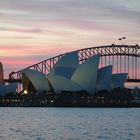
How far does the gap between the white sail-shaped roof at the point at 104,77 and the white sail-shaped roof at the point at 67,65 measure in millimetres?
4777

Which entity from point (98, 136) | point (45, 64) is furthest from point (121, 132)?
point (45, 64)

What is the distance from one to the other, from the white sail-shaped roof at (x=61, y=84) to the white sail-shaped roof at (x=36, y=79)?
4260mm

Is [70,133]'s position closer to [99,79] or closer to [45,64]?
[99,79]

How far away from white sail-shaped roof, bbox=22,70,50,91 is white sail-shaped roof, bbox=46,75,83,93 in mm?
4260

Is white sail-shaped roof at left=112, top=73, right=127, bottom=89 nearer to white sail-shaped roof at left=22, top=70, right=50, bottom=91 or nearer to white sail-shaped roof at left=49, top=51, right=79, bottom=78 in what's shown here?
white sail-shaped roof at left=49, top=51, right=79, bottom=78

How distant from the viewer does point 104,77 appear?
12669 cm

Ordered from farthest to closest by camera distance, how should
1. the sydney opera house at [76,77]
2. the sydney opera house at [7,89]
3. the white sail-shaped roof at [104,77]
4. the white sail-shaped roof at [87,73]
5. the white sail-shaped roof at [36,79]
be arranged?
the sydney opera house at [7,89]
the white sail-shaped roof at [36,79]
the white sail-shaped roof at [104,77]
the sydney opera house at [76,77]
the white sail-shaped roof at [87,73]

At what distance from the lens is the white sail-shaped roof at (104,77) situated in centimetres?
12538

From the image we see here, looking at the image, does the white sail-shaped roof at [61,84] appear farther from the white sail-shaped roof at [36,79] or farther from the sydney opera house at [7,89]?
the sydney opera house at [7,89]

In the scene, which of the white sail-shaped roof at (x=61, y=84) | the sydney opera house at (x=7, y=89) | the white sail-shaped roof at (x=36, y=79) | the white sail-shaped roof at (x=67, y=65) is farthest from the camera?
the sydney opera house at (x=7, y=89)

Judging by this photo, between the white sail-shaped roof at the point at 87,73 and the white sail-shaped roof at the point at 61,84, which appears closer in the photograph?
the white sail-shaped roof at the point at 87,73

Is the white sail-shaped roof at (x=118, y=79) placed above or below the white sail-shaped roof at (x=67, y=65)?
below

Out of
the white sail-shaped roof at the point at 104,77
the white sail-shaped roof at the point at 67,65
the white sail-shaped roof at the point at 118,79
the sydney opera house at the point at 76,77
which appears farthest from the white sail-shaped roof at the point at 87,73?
the white sail-shaped roof at the point at 118,79

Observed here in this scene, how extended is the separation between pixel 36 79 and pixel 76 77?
1518cm
